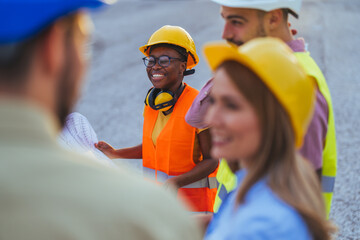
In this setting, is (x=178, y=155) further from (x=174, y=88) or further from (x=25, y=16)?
(x=25, y=16)

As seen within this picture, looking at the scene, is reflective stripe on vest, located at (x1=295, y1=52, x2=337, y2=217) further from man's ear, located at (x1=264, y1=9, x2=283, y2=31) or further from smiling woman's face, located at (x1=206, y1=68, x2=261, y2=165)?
smiling woman's face, located at (x1=206, y1=68, x2=261, y2=165)

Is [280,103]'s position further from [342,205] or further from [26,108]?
[342,205]

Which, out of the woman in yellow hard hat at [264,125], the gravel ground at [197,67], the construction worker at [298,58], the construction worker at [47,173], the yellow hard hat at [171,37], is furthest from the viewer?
the gravel ground at [197,67]

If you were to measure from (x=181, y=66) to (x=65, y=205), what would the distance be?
2.47m

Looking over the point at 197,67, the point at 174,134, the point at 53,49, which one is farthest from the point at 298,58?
the point at 197,67

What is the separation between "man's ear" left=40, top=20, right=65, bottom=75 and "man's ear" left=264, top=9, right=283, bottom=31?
63.3 inches

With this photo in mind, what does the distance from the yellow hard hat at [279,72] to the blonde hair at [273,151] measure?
0.02 meters

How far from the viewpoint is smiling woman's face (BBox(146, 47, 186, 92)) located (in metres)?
3.19

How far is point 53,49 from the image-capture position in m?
0.97

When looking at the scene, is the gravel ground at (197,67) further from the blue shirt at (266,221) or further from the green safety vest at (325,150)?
the blue shirt at (266,221)

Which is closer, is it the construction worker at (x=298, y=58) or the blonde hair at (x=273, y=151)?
the blonde hair at (x=273, y=151)

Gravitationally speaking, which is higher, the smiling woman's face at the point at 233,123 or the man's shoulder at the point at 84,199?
the man's shoulder at the point at 84,199

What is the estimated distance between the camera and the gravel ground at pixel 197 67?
5664 millimetres

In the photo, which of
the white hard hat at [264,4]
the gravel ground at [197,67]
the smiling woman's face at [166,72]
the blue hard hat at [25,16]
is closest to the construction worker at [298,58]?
the white hard hat at [264,4]
